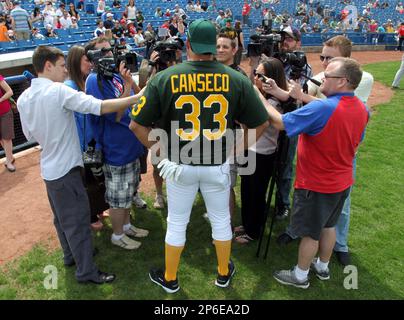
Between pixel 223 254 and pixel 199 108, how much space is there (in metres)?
1.26

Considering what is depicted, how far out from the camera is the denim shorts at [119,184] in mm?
3502

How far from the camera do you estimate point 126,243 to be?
12.6 ft

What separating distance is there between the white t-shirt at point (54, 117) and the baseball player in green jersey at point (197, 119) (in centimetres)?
48

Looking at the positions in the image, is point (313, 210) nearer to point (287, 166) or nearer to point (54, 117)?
point (287, 166)

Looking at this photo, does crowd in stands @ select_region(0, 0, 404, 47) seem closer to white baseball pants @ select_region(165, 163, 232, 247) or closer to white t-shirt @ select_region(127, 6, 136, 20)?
white t-shirt @ select_region(127, 6, 136, 20)

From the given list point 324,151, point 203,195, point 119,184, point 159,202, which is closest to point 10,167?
point 159,202

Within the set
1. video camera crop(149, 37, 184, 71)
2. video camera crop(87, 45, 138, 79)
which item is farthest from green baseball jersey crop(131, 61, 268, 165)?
video camera crop(149, 37, 184, 71)

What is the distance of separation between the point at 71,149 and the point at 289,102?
1848 mm

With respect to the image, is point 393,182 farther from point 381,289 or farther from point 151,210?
point 151,210

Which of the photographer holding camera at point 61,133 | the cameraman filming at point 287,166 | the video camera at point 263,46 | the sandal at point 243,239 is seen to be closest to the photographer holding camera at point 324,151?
the sandal at point 243,239

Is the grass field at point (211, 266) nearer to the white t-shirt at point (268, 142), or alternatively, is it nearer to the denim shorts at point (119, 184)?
the denim shorts at point (119, 184)

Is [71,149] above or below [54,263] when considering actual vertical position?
above

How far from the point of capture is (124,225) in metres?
4.04

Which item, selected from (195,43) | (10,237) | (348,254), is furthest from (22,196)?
(348,254)
